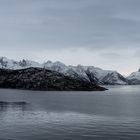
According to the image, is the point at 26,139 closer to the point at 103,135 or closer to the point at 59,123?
the point at 103,135

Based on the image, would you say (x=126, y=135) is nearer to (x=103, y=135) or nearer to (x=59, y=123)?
(x=103, y=135)

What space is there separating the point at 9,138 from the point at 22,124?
17.0 meters

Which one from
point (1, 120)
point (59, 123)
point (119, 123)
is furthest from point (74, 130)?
point (1, 120)

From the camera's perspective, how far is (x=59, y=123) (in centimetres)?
8288

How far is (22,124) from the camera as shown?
79.6 m

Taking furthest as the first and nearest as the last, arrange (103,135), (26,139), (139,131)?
(139,131), (103,135), (26,139)

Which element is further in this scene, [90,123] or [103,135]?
[90,123]

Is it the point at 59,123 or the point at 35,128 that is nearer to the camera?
the point at 35,128

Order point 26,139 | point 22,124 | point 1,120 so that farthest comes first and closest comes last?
point 1,120, point 22,124, point 26,139

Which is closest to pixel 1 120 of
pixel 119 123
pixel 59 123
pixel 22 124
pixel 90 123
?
pixel 22 124

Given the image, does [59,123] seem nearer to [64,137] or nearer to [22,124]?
[22,124]

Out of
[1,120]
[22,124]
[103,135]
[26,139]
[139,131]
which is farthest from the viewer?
[1,120]

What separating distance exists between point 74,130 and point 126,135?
11.7 m

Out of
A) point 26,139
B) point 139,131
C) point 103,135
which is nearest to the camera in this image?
point 26,139
